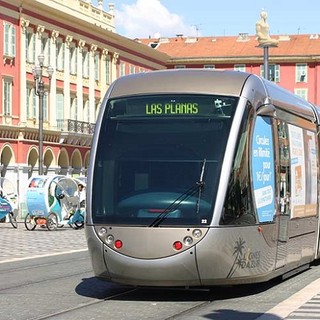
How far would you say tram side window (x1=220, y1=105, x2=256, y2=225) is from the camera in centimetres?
1273

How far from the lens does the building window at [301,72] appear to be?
10074 centimetres

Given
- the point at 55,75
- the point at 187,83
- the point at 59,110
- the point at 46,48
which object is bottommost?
the point at 187,83

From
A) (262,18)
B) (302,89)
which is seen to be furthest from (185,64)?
(262,18)

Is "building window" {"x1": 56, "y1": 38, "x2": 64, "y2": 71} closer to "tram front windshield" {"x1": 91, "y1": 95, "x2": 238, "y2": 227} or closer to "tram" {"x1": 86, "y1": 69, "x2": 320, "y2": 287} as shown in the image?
"tram" {"x1": 86, "y1": 69, "x2": 320, "y2": 287}

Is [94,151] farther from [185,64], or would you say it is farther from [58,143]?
[185,64]

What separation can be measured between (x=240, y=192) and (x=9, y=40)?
156ft

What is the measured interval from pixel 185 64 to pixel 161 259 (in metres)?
91.3

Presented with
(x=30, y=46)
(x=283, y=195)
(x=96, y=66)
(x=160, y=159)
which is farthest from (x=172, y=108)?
(x=96, y=66)

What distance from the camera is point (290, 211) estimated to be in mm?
15359

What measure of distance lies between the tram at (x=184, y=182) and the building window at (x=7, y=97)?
45446 mm

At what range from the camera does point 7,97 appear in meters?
59.1

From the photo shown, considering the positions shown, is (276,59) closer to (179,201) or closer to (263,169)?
(263,169)

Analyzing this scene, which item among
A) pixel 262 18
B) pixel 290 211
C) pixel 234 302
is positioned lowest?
pixel 234 302

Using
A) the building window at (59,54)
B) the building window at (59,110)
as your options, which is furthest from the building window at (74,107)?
the building window at (59,54)
